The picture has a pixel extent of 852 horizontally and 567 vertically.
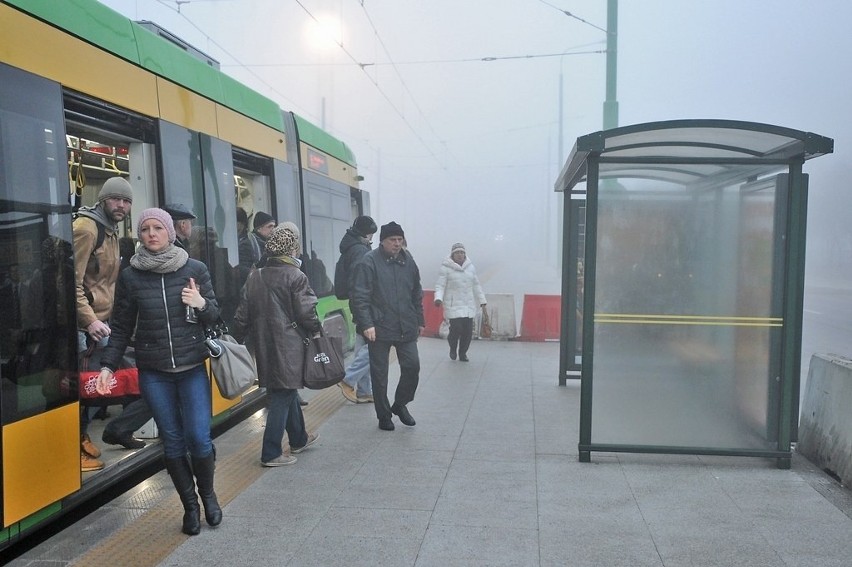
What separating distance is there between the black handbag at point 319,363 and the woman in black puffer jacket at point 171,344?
3.41ft

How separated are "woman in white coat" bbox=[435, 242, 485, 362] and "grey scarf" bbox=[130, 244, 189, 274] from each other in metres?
6.23

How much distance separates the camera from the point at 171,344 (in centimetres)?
391

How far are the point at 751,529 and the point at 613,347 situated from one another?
160 cm

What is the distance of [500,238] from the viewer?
372ft

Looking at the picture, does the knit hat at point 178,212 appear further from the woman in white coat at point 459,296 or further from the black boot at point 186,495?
the woman in white coat at point 459,296

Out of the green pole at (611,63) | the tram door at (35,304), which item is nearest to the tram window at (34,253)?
the tram door at (35,304)

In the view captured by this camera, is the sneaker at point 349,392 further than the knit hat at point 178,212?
Yes

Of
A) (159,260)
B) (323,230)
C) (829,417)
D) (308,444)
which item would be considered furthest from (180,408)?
(323,230)

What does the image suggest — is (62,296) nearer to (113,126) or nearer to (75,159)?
(113,126)

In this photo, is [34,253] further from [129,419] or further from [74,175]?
[74,175]

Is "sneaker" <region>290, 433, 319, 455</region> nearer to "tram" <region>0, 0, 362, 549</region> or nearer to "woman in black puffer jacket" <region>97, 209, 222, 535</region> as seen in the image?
"tram" <region>0, 0, 362, 549</region>

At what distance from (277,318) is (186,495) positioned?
1371 millimetres

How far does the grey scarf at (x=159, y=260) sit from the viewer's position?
386cm

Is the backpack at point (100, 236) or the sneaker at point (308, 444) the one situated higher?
the backpack at point (100, 236)
